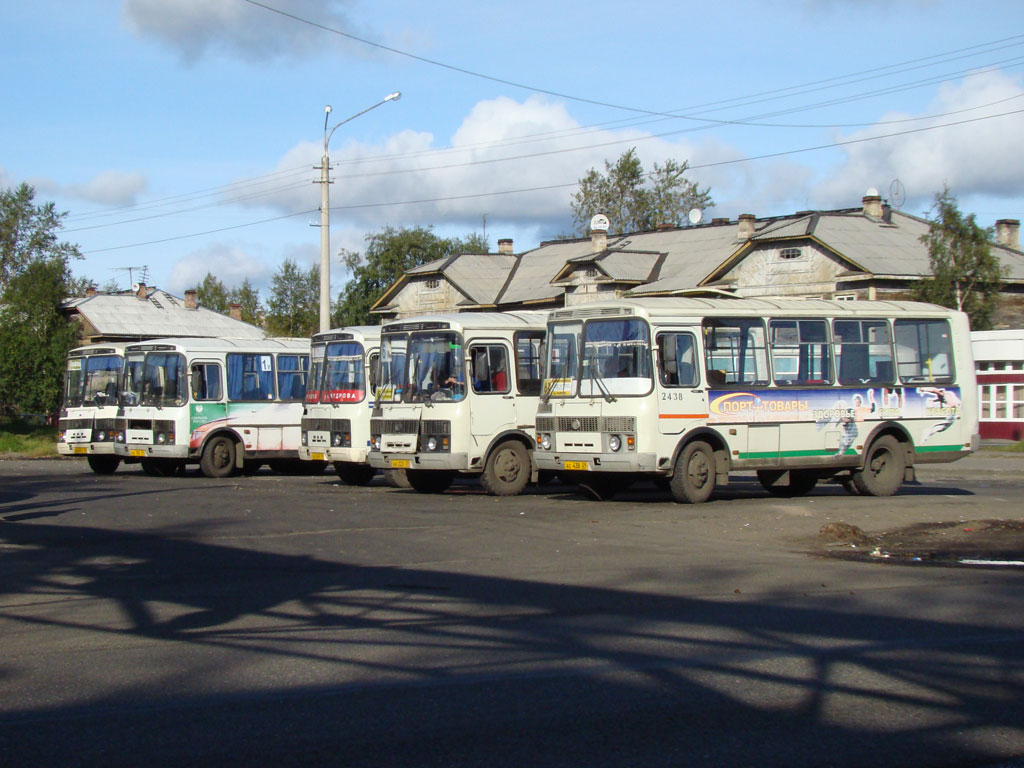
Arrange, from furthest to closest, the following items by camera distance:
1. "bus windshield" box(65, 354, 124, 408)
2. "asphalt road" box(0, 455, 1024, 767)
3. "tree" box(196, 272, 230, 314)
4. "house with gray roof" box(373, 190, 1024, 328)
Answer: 1. "tree" box(196, 272, 230, 314)
2. "house with gray roof" box(373, 190, 1024, 328)
3. "bus windshield" box(65, 354, 124, 408)
4. "asphalt road" box(0, 455, 1024, 767)

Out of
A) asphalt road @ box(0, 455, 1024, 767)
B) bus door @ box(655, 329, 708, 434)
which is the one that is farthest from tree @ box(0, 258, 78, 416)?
bus door @ box(655, 329, 708, 434)

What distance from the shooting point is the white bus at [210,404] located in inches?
952

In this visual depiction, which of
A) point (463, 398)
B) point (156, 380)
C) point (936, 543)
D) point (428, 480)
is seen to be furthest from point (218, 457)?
point (936, 543)

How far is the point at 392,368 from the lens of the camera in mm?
20062

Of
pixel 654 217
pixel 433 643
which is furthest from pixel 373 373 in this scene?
pixel 654 217

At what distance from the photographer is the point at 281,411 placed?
25062mm

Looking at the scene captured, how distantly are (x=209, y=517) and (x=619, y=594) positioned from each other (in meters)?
7.72

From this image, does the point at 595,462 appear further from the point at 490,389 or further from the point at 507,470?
the point at 490,389

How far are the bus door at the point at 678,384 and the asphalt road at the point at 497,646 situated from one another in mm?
2258

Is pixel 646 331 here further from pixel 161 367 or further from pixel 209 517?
pixel 161 367

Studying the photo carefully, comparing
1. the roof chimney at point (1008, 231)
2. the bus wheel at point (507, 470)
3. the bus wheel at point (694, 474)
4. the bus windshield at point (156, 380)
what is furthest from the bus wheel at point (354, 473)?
the roof chimney at point (1008, 231)

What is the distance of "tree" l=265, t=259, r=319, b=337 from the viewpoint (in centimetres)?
8138

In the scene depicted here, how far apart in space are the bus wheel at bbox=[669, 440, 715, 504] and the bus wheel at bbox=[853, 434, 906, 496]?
2.95 metres

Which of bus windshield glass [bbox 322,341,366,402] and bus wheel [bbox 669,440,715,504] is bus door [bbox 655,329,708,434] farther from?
bus windshield glass [bbox 322,341,366,402]
